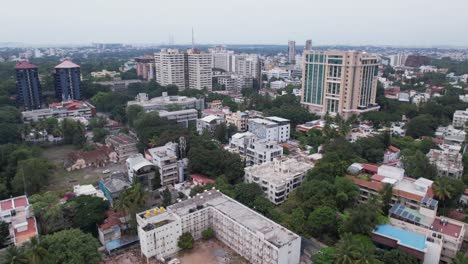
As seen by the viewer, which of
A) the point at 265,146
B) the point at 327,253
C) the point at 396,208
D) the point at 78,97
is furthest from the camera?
the point at 78,97

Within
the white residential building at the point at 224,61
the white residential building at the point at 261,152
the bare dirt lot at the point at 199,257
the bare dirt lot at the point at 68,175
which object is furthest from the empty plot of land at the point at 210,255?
the white residential building at the point at 224,61

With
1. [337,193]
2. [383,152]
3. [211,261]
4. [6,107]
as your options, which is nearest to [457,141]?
[383,152]

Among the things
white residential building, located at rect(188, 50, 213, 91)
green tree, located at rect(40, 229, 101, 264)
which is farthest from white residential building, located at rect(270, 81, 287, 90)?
green tree, located at rect(40, 229, 101, 264)

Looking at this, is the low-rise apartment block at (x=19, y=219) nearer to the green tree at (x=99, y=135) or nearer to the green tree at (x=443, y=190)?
the green tree at (x=99, y=135)

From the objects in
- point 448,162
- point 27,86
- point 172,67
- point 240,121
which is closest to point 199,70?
point 172,67

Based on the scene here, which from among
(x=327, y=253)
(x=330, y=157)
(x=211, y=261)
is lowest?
(x=211, y=261)

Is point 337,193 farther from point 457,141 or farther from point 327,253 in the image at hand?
point 457,141
